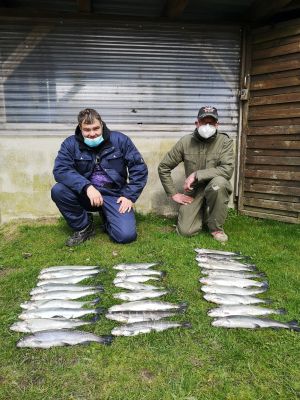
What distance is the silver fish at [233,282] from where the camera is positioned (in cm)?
365

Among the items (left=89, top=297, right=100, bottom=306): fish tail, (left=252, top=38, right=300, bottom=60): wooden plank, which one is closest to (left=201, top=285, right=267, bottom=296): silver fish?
(left=89, top=297, right=100, bottom=306): fish tail

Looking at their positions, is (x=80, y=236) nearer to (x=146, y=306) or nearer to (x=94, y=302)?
(x=94, y=302)

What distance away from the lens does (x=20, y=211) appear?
5988mm

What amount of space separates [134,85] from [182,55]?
37.9 inches

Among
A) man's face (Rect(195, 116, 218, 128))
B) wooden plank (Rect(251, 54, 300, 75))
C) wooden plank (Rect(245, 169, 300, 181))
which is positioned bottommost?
wooden plank (Rect(245, 169, 300, 181))

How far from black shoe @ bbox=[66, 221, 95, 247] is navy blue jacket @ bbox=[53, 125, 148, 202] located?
0.61 meters

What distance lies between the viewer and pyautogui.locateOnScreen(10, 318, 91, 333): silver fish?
9.42ft

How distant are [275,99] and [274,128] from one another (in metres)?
0.45

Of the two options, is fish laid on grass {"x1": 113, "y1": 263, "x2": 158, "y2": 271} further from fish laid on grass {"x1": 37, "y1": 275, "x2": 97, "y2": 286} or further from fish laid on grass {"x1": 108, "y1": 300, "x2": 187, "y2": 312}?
Result: fish laid on grass {"x1": 108, "y1": 300, "x2": 187, "y2": 312}

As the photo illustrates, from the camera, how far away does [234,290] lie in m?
3.52

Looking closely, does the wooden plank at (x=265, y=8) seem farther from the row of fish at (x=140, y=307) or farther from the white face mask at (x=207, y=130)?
the row of fish at (x=140, y=307)

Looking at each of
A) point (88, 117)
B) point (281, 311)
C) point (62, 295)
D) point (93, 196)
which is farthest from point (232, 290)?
point (88, 117)

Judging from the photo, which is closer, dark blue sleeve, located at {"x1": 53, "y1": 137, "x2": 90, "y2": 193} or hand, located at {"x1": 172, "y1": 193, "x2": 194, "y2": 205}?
dark blue sleeve, located at {"x1": 53, "y1": 137, "x2": 90, "y2": 193}

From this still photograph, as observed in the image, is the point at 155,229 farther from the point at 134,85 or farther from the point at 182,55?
the point at 182,55
